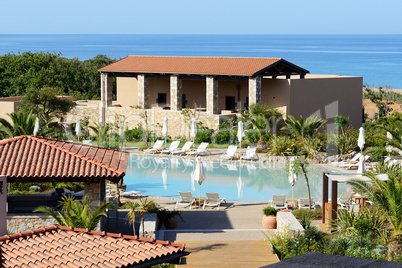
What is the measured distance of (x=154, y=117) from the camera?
120 ft

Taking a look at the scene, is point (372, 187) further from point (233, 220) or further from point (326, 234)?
point (233, 220)

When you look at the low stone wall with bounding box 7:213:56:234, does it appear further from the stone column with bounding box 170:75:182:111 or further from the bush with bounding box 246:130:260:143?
the stone column with bounding box 170:75:182:111

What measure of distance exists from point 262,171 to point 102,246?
645 inches

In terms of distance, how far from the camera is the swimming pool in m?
23.9

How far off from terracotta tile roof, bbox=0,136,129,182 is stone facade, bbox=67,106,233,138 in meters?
17.0

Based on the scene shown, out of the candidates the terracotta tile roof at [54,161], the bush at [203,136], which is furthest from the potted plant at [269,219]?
the bush at [203,136]

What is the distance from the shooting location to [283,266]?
5.21m

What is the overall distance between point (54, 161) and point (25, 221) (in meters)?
1.66

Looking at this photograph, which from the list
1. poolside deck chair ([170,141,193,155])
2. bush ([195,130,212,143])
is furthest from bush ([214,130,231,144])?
poolside deck chair ([170,141,193,155])

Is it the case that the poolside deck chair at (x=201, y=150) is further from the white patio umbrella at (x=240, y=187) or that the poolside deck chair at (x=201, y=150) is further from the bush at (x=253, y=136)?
the white patio umbrella at (x=240, y=187)

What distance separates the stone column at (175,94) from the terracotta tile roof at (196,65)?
442 mm

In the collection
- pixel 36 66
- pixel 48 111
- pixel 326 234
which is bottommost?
pixel 326 234

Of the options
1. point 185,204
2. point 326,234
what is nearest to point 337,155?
point 185,204

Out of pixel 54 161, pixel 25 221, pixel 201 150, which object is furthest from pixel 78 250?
pixel 201 150
